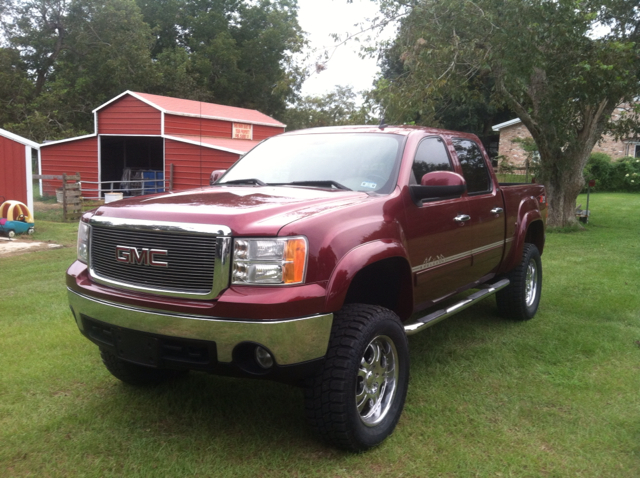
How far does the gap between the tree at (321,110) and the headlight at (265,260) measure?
47783mm

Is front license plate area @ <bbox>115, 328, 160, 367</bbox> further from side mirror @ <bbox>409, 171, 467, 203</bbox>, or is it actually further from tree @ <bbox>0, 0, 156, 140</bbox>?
tree @ <bbox>0, 0, 156, 140</bbox>

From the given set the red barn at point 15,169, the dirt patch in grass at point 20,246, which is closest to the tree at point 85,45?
the red barn at point 15,169

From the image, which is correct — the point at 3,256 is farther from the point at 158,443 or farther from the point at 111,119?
the point at 111,119

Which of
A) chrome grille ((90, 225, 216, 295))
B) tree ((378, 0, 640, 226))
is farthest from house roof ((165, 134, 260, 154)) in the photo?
chrome grille ((90, 225, 216, 295))

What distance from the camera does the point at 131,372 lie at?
Answer: 4.05 metres

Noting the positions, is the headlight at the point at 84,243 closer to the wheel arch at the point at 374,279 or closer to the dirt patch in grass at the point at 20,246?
the wheel arch at the point at 374,279

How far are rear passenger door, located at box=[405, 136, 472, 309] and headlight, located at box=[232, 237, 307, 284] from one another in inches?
45.7

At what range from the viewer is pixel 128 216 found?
10.8ft

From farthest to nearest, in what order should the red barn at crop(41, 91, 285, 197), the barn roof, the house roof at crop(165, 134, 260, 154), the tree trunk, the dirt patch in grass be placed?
the barn roof, the red barn at crop(41, 91, 285, 197), the house roof at crop(165, 134, 260, 154), the tree trunk, the dirt patch in grass

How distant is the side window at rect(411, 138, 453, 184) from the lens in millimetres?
4286

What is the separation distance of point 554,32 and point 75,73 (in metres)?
30.8

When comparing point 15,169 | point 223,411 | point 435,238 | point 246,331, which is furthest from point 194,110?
point 246,331

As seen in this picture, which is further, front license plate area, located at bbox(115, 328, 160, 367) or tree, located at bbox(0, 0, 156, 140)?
tree, located at bbox(0, 0, 156, 140)

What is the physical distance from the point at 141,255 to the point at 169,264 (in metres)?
0.20
